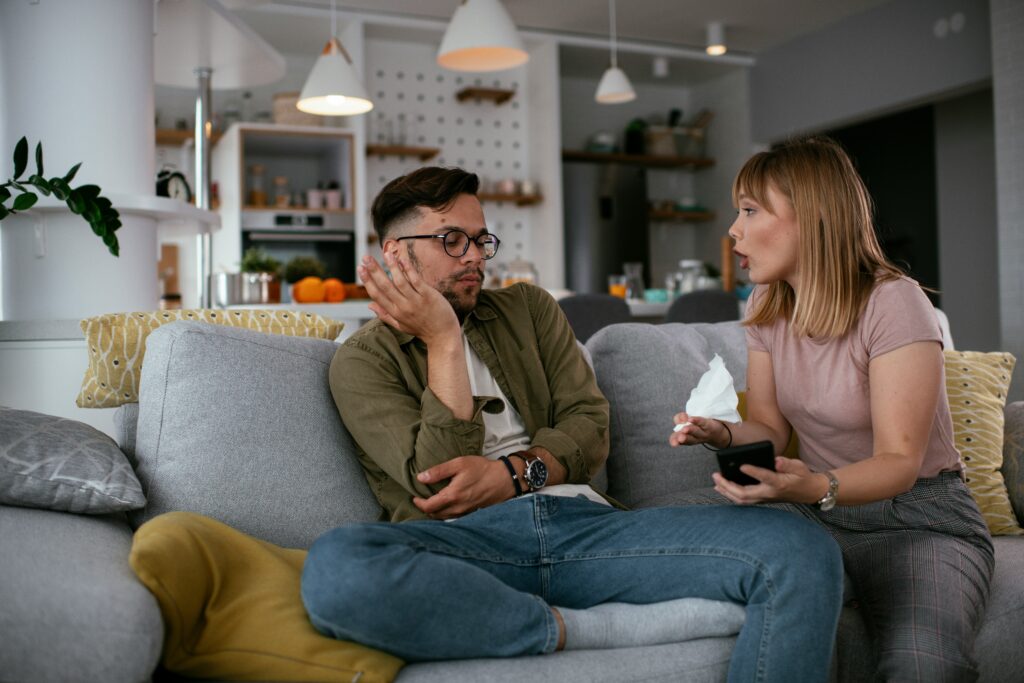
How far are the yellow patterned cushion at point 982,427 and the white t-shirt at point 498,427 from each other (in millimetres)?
Result: 885

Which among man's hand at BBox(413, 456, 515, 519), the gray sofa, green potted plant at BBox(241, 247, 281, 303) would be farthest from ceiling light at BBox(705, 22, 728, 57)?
man's hand at BBox(413, 456, 515, 519)

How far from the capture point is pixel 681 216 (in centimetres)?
780

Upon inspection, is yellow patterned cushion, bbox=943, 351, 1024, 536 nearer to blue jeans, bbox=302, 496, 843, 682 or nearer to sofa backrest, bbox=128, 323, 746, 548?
blue jeans, bbox=302, 496, 843, 682

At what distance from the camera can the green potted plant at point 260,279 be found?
4.19m

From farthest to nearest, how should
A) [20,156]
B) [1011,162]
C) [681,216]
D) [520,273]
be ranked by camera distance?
[681,216] → [1011,162] → [520,273] → [20,156]

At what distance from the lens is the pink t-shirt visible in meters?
1.53

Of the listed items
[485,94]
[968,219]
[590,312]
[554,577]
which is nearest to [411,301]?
[554,577]

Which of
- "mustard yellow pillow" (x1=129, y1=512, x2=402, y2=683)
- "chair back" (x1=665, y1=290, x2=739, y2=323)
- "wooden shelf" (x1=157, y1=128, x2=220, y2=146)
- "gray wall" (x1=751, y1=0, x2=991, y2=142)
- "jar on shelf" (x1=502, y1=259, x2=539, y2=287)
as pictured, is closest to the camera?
"mustard yellow pillow" (x1=129, y1=512, x2=402, y2=683)

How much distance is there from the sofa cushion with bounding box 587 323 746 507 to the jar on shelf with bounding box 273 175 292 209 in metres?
4.48

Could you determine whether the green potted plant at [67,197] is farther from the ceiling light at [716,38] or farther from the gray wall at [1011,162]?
the ceiling light at [716,38]

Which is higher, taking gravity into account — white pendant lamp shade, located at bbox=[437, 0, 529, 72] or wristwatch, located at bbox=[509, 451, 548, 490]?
white pendant lamp shade, located at bbox=[437, 0, 529, 72]

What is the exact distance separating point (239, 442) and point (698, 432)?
81 cm

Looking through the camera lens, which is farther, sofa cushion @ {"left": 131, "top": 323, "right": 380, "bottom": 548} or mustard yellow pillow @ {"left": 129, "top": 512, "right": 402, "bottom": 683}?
sofa cushion @ {"left": 131, "top": 323, "right": 380, "bottom": 548}

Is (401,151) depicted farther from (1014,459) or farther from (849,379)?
(849,379)
